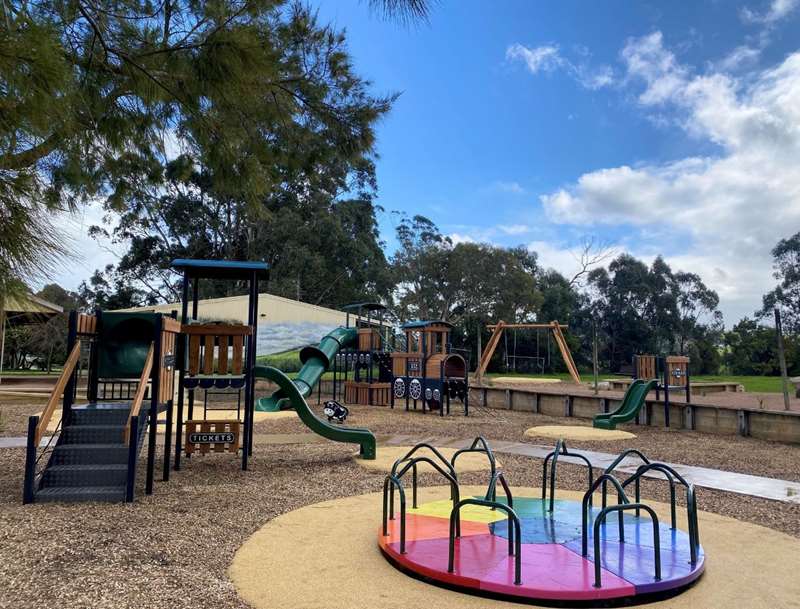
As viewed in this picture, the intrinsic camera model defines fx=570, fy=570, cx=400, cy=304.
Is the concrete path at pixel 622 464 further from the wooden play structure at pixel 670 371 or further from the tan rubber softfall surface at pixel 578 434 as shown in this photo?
the wooden play structure at pixel 670 371

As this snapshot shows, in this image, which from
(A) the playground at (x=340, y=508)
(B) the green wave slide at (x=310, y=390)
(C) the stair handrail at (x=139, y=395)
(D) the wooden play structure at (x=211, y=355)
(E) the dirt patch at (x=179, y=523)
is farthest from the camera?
(B) the green wave slide at (x=310, y=390)

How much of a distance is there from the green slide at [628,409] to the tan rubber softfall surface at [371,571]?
7522 millimetres

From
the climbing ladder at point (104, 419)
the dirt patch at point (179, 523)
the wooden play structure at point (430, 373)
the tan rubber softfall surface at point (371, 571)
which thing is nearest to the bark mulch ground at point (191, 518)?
the dirt patch at point (179, 523)

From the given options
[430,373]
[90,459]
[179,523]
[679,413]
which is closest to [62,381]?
[90,459]

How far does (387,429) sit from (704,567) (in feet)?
28.8

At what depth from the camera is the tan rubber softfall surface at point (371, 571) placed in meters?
3.53

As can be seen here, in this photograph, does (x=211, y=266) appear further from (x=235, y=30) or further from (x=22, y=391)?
(x=22, y=391)

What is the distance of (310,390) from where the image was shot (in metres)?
17.2

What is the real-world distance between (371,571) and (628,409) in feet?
35.9

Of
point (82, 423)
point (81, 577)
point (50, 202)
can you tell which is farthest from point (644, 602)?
point (82, 423)

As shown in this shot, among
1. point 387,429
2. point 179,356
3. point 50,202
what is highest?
point 50,202

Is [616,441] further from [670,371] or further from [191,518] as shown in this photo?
[191,518]

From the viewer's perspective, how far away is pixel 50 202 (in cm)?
335

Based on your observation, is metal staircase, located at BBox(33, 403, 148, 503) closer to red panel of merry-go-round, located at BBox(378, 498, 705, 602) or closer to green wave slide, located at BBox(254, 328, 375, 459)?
green wave slide, located at BBox(254, 328, 375, 459)
